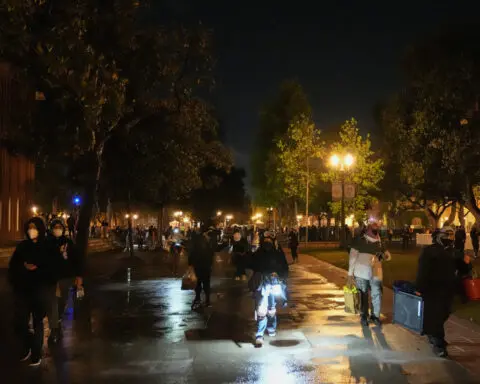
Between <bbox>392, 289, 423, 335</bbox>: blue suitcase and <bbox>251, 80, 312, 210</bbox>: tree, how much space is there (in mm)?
49464

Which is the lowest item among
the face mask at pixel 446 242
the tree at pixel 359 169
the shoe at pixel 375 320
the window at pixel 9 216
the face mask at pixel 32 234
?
the shoe at pixel 375 320

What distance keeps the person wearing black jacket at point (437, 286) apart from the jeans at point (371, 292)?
95.4 inches

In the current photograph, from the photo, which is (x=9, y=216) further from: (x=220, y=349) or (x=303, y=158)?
(x=220, y=349)

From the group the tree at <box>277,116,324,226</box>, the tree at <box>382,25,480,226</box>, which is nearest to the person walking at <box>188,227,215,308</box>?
the tree at <box>382,25,480,226</box>

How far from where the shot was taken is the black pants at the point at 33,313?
26.8ft

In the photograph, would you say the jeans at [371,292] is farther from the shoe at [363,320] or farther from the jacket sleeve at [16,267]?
the jacket sleeve at [16,267]

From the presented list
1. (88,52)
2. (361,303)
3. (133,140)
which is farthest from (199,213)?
(361,303)

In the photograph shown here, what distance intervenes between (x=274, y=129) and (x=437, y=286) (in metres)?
55.0

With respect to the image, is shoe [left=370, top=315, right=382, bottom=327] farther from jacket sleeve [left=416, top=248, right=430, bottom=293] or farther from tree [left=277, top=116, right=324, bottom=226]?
tree [left=277, top=116, right=324, bottom=226]

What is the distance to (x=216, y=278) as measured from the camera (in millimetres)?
21406

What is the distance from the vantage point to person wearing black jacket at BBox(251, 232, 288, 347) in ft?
32.0

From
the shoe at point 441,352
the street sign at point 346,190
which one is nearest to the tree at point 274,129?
the street sign at point 346,190

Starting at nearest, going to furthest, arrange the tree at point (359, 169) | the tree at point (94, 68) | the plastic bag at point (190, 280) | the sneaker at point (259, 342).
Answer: the sneaker at point (259, 342), the plastic bag at point (190, 280), the tree at point (94, 68), the tree at point (359, 169)

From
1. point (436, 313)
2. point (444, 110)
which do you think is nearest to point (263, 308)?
point (436, 313)
